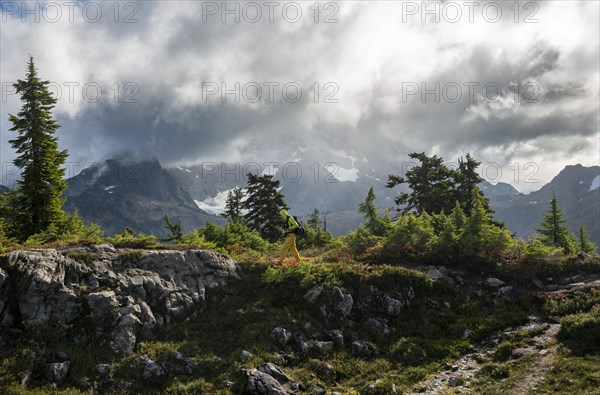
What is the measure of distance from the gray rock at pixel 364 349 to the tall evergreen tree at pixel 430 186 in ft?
94.9

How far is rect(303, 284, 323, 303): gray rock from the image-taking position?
62.6 feet

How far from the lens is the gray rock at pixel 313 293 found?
1907 cm

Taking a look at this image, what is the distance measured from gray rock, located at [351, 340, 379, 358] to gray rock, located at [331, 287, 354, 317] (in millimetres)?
1953

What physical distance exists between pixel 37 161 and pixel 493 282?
3118 centimetres

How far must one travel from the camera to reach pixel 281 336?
16547 millimetres

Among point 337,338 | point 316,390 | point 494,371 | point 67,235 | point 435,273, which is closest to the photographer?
point 316,390

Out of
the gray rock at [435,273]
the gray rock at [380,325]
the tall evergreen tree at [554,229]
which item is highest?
the tall evergreen tree at [554,229]

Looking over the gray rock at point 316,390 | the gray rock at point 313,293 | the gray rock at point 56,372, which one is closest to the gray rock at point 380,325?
the gray rock at point 313,293

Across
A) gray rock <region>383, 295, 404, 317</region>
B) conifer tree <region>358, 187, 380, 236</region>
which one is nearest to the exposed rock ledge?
gray rock <region>383, 295, 404, 317</region>

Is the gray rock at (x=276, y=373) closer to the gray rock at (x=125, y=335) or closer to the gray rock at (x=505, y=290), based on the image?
the gray rock at (x=125, y=335)

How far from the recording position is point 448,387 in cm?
1380

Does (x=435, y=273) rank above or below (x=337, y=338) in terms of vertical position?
above

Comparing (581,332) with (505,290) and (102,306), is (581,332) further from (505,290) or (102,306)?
(102,306)

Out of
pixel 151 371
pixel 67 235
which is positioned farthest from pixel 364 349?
pixel 67 235
